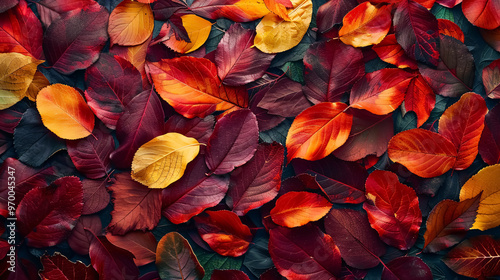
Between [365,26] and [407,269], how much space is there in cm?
36

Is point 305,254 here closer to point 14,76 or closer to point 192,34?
point 192,34

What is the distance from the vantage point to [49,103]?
499mm

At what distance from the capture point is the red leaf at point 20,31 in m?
0.51

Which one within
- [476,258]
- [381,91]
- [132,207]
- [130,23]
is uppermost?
[130,23]

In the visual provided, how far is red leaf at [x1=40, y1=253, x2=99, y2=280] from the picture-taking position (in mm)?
497

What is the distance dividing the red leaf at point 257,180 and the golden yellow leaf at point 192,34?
19 centimetres

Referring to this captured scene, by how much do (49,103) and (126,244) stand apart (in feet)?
0.76

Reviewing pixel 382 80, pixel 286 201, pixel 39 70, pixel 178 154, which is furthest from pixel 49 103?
pixel 382 80

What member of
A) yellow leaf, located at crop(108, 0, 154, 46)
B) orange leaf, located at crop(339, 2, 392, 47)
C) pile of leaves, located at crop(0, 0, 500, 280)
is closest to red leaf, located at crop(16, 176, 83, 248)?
pile of leaves, located at crop(0, 0, 500, 280)

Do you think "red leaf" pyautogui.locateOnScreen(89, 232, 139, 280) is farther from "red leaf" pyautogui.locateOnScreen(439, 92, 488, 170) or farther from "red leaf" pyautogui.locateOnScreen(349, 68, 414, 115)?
"red leaf" pyautogui.locateOnScreen(439, 92, 488, 170)

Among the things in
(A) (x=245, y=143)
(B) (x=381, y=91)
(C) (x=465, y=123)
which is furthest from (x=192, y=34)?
(C) (x=465, y=123)

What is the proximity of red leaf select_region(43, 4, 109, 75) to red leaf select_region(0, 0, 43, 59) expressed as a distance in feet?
0.05

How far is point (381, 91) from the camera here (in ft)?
1.69

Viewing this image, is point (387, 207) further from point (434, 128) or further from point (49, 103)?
point (49, 103)
